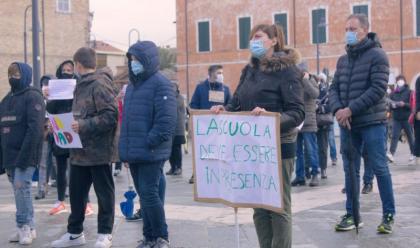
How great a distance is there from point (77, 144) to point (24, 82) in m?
1.01

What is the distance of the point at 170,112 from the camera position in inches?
263

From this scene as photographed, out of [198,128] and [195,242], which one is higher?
[198,128]

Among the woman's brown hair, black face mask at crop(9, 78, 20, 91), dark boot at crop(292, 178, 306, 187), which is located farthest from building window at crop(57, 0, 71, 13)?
the woman's brown hair

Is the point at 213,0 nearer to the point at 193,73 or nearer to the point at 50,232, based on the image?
the point at 193,73

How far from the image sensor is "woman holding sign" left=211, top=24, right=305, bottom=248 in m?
5.54

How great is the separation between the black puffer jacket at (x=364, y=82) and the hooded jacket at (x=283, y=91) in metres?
1.73

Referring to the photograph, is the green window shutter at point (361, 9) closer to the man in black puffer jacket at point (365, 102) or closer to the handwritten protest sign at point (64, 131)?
the man in black puffer jacket at point (365, 102)

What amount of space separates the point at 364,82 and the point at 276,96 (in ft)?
6.49

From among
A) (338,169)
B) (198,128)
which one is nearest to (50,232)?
(198,128)

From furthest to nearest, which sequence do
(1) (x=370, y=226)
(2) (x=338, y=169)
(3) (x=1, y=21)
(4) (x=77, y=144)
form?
(3) (x=1, y=21) < (2) (x=338, y=169) < (1) (x=370, y=226) < (4) (x=77, y=144)


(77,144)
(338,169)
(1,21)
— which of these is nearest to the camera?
(77,144)

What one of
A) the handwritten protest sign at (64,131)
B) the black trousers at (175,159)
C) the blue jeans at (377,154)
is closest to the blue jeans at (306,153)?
the black trousers at (175,159)

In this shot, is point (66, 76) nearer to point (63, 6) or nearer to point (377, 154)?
point (377, 154)

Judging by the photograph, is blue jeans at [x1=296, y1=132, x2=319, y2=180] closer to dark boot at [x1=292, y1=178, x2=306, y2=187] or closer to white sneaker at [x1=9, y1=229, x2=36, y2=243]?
dark boot at [x1=292, y1=178, x2=306, y2=187]
